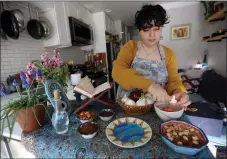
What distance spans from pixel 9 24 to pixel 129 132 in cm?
163

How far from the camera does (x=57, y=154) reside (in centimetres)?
46

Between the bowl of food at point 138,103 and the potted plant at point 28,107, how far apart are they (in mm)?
417

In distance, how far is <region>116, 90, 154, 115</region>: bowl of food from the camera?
0.61 m

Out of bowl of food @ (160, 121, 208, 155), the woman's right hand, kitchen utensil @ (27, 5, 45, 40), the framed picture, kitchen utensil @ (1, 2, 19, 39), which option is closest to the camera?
bowl of food @ (160, 121, 208, 155)

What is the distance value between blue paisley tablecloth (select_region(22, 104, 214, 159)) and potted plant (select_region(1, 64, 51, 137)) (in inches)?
2.0

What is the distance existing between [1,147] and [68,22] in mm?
1887

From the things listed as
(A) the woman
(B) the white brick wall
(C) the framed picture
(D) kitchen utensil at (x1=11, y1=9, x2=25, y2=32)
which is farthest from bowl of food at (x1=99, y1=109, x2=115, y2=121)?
(C) the framed picture

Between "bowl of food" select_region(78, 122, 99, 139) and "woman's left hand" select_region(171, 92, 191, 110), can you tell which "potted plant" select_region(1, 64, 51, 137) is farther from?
"woman's left hand" select_region(171, 92, 191, 110)

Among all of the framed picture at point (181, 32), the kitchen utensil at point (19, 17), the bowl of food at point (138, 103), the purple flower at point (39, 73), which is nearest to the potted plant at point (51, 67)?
the purple flower at point (39, 73)

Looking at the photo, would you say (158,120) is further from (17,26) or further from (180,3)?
(180,3)

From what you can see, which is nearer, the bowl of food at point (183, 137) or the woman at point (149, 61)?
the bowl of food at point (183, 137)

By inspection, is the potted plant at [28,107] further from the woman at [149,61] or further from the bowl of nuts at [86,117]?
the woman at [149,61]

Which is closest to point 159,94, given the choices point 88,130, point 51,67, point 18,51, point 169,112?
point 169,112

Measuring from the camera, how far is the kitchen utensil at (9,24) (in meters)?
1.28
